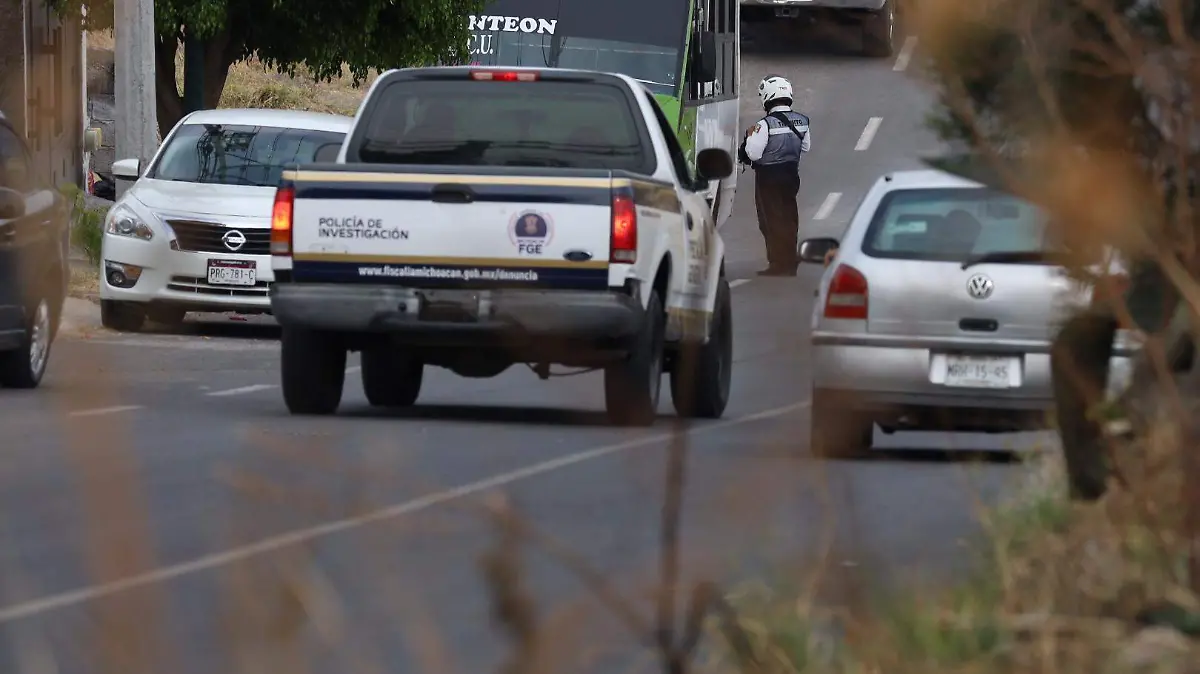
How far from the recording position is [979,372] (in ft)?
38.9

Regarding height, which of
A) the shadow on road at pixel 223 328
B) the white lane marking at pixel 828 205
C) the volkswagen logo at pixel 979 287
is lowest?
the shadow on road at pixel 223 328

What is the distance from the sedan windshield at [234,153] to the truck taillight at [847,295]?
9.02 meters

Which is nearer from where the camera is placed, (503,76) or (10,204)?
(503,76)

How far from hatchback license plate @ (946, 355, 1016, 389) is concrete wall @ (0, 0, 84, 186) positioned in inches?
669

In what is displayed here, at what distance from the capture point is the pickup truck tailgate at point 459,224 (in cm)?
1234

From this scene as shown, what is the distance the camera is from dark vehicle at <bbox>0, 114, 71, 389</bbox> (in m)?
14.1

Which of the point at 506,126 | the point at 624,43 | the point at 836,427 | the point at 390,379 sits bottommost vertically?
the point at 390,379

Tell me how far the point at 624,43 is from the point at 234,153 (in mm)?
6069

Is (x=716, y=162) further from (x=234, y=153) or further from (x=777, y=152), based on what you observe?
(x=777, y=152)

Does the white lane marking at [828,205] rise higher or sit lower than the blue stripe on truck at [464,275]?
lower

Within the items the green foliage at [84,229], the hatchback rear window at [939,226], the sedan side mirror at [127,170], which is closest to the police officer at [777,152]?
the green foliage at [84,229]

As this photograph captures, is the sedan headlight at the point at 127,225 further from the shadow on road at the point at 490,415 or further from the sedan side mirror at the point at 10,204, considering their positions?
the shadow on road at the point at 490,415

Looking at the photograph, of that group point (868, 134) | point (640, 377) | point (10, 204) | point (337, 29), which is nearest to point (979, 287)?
point (640, 377)

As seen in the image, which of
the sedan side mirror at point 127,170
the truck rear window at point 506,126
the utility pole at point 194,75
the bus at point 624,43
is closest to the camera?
the truck rear window at point 506,126
